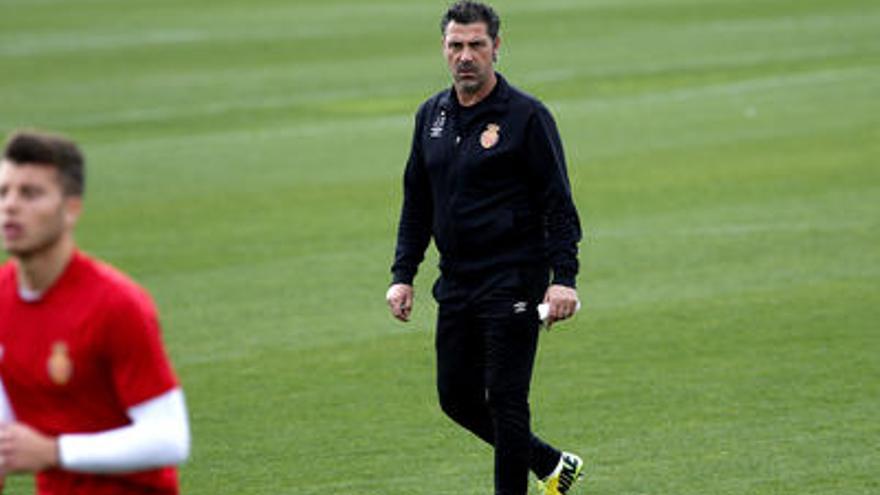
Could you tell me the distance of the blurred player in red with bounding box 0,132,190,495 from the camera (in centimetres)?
575

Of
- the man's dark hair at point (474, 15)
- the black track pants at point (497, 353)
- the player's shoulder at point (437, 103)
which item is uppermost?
the man's dark hair at point (474, 15)

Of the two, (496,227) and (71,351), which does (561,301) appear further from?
(71,351)

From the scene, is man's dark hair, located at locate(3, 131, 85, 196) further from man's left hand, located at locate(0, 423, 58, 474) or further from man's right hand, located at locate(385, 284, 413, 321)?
man's right hand, located at locate(385, 284, 413, 321)

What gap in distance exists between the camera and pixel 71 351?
5844 millimetres

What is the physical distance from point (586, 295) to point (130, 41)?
2642cm

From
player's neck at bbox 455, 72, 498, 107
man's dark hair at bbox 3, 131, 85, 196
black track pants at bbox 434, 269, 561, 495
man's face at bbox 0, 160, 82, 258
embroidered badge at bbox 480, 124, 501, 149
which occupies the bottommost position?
black track pants at bbox 434, 269, 561, 495

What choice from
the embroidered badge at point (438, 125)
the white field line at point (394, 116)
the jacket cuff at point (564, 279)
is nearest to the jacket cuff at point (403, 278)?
the embroidered badge at point (438, 125)

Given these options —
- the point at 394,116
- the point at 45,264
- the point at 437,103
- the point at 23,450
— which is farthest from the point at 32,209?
the point at 394,116

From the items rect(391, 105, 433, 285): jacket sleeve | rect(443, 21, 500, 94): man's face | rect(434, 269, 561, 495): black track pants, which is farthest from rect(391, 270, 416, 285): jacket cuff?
rect(443, 21, 500, 94): man's face

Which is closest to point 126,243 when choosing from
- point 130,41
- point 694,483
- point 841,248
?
point 841,248

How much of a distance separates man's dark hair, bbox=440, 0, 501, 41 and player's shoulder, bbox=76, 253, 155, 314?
3710 millimetres

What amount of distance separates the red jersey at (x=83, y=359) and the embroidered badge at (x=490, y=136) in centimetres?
340

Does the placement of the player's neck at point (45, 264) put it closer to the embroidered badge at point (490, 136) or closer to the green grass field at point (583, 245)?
the embroidered badge at point (490, 136)

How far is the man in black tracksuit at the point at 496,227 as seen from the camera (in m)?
9.16
